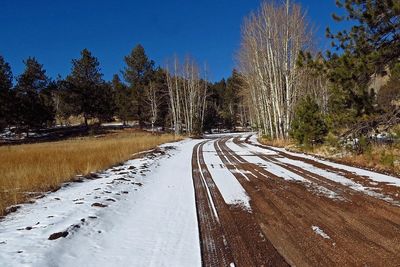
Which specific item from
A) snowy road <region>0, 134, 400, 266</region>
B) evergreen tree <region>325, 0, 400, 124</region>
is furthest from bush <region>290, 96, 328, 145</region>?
snowy road <region>0, 134, 400, 266</region>

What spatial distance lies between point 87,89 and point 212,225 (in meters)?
47.4

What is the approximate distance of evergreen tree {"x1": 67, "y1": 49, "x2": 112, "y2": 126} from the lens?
4803cm

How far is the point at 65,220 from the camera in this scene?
17.2ft

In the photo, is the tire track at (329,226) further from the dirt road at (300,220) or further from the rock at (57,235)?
the rock at (57,235)

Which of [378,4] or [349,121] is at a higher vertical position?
[378,4]

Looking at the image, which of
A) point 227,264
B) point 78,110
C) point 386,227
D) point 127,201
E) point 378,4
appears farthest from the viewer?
point 78,110

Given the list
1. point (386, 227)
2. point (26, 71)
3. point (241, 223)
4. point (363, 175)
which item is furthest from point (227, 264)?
point (26, 71)

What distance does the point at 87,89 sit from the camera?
48.8m

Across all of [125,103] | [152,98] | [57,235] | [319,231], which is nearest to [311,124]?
[319,231]

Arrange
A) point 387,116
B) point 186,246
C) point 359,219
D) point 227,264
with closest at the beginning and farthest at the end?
point 227,264
point 186,246
point 359,219
point 387,116

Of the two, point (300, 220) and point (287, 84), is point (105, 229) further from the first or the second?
point (287, 84)

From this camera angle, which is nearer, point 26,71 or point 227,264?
point 227,264

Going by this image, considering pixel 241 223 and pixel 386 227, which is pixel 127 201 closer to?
pixel 241 223

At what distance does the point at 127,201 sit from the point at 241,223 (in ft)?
9.23
